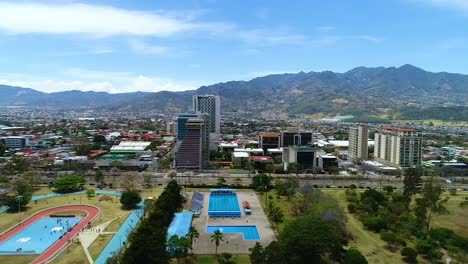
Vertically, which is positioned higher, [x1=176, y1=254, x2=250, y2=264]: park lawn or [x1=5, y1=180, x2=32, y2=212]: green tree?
[x1=5, y1=180, x2=32, y2=212]: green tree

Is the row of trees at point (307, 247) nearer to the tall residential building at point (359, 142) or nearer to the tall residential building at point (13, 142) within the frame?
the tall residential building at point (359, 142)

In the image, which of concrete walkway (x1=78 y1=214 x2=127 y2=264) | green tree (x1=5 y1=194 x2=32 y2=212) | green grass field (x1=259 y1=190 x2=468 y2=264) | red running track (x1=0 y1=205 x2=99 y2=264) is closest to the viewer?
red running track (x1=0 y1=205 x2=99 y2=264)

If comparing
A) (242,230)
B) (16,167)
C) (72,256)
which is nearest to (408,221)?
(242,230)

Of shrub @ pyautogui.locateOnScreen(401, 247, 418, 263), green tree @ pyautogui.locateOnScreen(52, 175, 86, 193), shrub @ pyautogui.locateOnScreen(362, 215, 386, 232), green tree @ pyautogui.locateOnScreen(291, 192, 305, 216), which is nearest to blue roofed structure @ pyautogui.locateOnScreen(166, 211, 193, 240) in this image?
green tree @ pyautogui.locateOnScreen(291, 192, 305, 216)

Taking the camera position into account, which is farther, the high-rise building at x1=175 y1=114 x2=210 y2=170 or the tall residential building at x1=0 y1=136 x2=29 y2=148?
the tall residential building at x1=0 y1=136 x2=29 y2=148

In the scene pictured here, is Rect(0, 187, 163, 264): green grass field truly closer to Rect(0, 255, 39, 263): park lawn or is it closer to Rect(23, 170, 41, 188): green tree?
Rect(0, 255, 39, 263): park lawn

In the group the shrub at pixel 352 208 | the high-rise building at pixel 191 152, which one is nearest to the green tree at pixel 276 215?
the shrub at pixel 352 208
